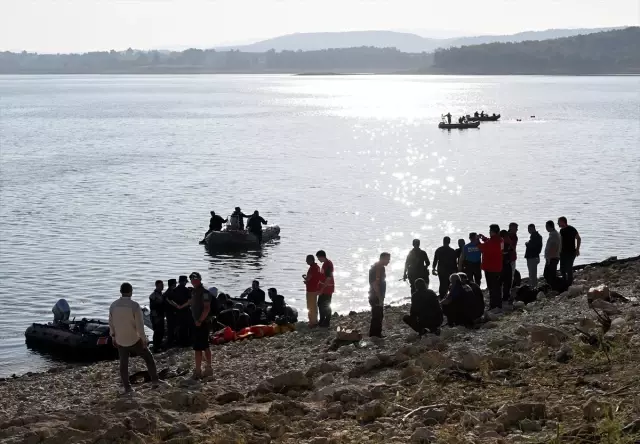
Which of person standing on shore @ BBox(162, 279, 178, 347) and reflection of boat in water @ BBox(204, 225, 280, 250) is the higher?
person standing on shore @ BBox(162, 279, 178, 347)

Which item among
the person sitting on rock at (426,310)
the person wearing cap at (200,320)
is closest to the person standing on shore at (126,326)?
the person wearing cap at (200,320)

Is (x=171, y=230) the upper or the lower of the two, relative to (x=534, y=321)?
lower

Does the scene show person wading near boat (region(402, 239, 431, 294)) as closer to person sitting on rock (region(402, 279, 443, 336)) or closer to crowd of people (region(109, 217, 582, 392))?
crowd of people (region(109, 217, 582, 392))

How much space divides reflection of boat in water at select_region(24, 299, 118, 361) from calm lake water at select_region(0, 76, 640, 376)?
406 millimetres

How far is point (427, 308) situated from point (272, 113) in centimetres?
12025

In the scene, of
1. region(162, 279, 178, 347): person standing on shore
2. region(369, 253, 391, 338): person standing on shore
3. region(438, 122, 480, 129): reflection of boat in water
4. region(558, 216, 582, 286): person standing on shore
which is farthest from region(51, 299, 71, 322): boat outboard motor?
region(438, 122, 480, 129): reflection of boat in water

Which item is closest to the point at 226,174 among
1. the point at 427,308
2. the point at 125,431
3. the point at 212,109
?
the point at 427,308

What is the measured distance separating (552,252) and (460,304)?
3.83 m

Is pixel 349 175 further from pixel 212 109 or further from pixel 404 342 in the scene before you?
pixel 212 109

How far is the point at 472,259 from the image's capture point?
53.5 feet

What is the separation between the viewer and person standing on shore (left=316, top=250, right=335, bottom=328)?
50.6 feet

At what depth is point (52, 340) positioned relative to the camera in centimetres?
1939

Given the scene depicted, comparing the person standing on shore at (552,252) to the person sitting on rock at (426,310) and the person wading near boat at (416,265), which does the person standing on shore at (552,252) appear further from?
the person sitting on rock at (426,310)

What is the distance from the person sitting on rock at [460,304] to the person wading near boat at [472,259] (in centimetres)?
203
